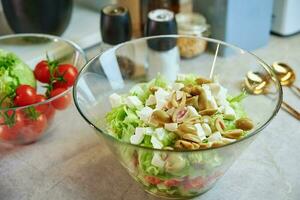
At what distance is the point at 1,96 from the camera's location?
0.83 meters

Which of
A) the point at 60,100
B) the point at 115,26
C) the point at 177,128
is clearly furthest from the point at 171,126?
the point at 115,26

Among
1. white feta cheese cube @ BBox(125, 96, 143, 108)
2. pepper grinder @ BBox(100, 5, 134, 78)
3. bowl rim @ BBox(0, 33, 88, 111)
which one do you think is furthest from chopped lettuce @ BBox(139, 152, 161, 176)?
pepper grinder @ BBox(100, 5, 134, 78)

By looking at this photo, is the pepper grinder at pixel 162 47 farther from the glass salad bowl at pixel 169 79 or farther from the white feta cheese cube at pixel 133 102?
the white feta cheese cube at pixel 133 102

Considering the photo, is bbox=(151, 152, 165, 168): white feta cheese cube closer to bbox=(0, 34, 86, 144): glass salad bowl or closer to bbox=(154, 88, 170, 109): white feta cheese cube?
bbox=(154, 88, 170, 109): white feta cheese cube

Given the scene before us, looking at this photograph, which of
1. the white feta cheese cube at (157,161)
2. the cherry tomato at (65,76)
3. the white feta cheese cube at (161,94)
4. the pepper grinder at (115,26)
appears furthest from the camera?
the pepper grinder at (115,26)

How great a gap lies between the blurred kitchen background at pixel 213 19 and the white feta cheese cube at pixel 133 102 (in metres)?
0.37

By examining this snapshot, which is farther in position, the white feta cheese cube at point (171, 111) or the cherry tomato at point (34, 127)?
the cherry tomato at point (34, 127)

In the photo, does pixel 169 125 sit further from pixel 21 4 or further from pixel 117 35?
pixel 21 4

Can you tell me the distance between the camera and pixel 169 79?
96 centimetres

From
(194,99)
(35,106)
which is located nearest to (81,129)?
(35,106)

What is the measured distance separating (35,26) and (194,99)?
19.6 inches

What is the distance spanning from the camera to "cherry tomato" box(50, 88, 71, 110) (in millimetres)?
827

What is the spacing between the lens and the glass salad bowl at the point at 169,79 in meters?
0.64

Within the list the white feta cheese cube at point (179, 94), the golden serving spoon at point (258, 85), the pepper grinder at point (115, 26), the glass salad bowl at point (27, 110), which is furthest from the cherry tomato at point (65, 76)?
the golden serving spoon at point (258, 85)
